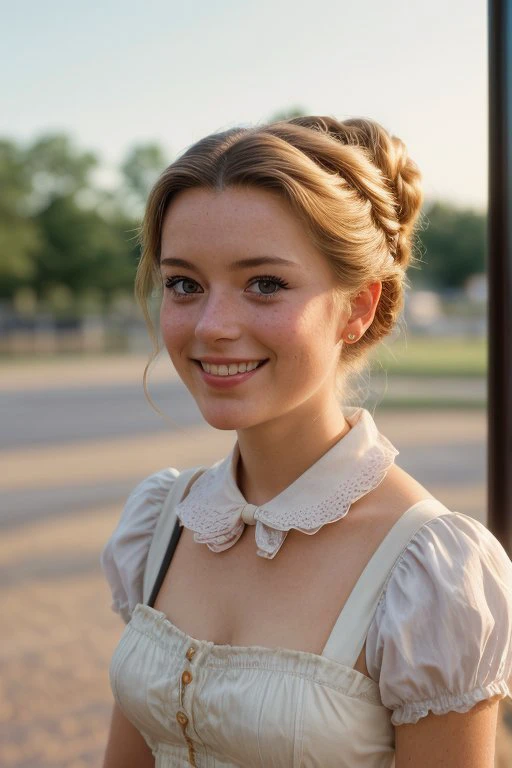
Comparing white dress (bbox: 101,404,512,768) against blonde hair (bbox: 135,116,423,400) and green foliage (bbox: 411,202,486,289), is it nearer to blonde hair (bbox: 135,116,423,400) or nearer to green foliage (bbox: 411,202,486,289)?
blonde hair (bbox: 135,116,423,400)

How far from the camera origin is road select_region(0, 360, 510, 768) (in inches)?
156

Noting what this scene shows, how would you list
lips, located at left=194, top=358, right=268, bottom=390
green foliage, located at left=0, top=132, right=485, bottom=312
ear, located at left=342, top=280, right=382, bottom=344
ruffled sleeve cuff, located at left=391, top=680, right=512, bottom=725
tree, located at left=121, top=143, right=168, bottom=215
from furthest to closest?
1. tree, located at left=121, top=143, right=168, bottom=215
2. green foliage, located at left=0, top=132, right=485, bottom=312
3. ear, located at left=342, top=280, right=382, bottom=344
4. lips, located at left=194, top=358, right=268, bottom=390
5. ruffled sleeve cuff, located at left=391, top=680, right=512, bottom=725

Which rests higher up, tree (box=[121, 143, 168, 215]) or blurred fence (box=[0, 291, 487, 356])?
tree (box=[121, 143, 168, 215])

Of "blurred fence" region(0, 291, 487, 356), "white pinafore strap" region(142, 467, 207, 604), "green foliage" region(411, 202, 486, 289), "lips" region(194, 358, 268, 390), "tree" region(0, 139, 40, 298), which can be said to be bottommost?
"green foliage" region(411, 202, 486, 289)

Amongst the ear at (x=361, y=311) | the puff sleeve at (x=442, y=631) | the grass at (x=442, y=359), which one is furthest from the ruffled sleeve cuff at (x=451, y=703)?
the grass at (x=442, y=359)

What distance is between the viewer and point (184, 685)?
1393 mm

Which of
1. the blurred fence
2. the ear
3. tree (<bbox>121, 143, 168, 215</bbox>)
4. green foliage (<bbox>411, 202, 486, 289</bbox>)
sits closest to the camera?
the ear

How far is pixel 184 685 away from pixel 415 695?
0.35 metres

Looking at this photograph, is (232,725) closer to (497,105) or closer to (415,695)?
(415,695)

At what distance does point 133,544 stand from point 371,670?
55cm

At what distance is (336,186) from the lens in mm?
1383

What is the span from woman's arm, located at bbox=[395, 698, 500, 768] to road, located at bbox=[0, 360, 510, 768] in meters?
0.83

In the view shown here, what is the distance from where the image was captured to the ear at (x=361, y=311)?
1470 millimetres

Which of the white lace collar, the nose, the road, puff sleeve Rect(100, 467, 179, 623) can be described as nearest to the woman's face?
the nose
